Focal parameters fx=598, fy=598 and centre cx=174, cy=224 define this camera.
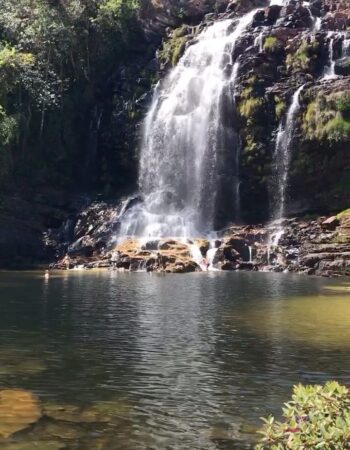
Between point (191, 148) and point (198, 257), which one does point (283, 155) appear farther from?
point (198, 257)

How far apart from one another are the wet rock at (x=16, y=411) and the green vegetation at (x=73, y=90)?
54.3 meters

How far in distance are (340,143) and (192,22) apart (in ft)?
99.5

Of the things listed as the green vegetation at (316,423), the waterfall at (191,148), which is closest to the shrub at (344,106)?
the waterfall at (191,148)

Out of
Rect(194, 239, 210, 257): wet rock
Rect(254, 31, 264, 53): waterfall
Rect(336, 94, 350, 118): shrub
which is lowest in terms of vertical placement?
Rect(194, 239, 210, 257): wet rock

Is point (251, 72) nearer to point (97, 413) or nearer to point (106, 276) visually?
point (106, 276)

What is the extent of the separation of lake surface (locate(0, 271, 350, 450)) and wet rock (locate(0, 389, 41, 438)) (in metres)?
0.26

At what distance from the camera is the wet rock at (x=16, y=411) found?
10.6 metres

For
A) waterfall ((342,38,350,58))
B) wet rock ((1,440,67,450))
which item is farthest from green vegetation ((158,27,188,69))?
wet rock ((1,440,67,450))

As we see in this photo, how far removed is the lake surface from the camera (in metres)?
10.8

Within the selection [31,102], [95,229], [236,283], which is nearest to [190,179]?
[95,229]

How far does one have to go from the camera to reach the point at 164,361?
16.2 meters

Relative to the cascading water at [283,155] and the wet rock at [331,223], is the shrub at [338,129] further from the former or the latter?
the wet rock at [331,223]

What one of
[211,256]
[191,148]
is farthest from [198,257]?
[191,148]

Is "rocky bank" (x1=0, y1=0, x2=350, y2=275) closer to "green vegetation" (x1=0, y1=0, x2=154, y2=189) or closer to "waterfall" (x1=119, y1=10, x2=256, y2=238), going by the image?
"waterfall" (x1=119, y1=10, x2=256, y2=238)
